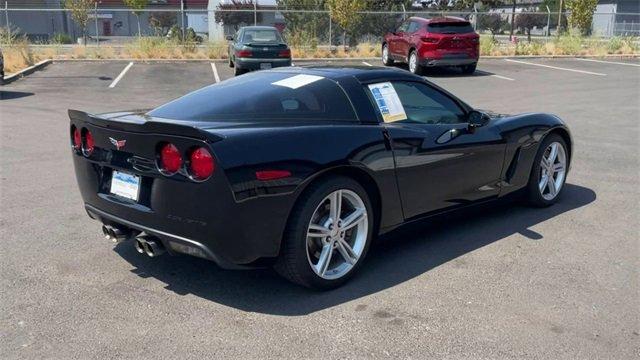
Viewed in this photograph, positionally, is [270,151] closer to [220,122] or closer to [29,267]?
[220,122]

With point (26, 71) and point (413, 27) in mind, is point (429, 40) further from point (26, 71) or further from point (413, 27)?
point (26, 71)

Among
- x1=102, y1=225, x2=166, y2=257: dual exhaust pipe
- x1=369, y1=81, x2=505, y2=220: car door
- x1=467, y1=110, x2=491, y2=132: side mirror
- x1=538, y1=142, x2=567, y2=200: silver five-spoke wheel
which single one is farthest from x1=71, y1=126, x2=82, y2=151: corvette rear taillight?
x1=538, y1=142, x2=567, y2=200: silver five-spoke wheel

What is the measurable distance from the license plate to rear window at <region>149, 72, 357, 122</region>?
0.55 m

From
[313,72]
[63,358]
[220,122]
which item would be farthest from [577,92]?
[63,358]

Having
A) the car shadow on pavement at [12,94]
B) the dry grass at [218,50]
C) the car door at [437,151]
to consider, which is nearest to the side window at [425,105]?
the car door at [437,151]

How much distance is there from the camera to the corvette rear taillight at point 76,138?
4.25 meters

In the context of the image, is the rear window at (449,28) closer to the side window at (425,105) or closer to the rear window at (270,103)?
the side window at (425,105)

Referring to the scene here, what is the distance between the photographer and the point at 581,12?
94.2ft

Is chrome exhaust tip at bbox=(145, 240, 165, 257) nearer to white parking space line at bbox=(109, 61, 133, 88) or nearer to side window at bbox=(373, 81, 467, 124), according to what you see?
side window at bbox=(373, 81, 467, 124)

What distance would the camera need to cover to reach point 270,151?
3.61 m

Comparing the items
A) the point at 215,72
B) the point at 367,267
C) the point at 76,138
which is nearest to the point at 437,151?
the point at 367,267

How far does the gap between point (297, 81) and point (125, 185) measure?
4.60 feet

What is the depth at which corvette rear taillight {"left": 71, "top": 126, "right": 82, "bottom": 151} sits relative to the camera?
13.9ft

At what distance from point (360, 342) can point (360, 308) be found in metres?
0.43
